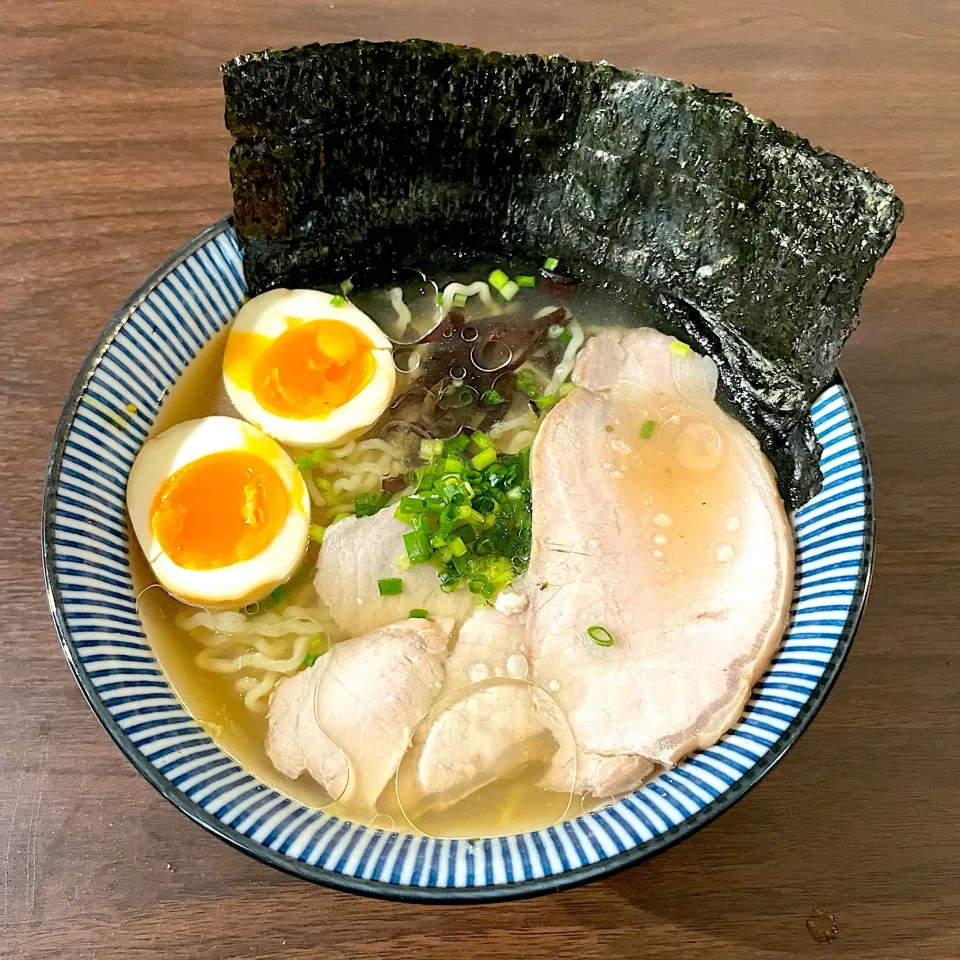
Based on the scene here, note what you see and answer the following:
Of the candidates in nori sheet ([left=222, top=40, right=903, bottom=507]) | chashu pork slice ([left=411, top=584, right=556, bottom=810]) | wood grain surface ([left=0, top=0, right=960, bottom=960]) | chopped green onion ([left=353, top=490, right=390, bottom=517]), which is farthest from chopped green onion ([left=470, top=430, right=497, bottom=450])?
wood grain surface ([left=0, top=0, right=960, bottom=960])

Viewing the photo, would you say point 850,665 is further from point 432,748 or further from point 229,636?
point 229,636

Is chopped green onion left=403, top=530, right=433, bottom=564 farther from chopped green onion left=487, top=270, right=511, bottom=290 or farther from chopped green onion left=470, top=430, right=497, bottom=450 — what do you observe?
chopped green onion left=487, top=270, right=511, bottom=290

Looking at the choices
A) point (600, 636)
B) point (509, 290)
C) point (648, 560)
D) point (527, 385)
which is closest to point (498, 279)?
point (509, 290)

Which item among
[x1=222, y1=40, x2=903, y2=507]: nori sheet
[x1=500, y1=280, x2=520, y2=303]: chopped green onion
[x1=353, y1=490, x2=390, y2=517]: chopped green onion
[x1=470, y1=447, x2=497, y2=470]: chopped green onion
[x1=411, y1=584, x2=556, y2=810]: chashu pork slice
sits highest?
[x1=222, y1=40, x2=903, y2=507]: nori sheet

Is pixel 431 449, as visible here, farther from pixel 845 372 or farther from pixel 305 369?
pixel 845 372

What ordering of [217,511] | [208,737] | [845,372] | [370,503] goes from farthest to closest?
[845,372]
[370,503]
[217,511]
[208,737]

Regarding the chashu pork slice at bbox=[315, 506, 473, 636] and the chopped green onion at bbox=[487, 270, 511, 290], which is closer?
the chashu pork slice at bbox=[315, 506, 473, 636]
